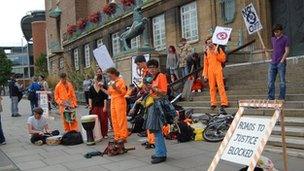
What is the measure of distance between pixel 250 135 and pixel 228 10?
14.1m

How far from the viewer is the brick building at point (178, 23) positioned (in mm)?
17750

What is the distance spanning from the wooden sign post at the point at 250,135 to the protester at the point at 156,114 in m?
2.27

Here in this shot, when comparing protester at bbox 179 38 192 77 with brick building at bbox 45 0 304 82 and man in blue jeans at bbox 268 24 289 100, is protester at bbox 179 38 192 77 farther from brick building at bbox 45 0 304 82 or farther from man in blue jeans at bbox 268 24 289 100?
man in blue jeans at bbox 268 24 289 100

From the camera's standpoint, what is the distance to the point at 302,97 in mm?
10898

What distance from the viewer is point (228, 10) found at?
19.6 m

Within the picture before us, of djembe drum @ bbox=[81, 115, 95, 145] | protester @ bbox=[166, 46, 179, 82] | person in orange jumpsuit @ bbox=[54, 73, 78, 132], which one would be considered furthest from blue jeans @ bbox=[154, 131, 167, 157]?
protester @ bbox=[166, 46, 179, 82]

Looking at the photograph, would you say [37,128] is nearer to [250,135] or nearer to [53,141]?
[53,141]

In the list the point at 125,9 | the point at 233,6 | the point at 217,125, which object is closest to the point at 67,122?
the point at 217,125

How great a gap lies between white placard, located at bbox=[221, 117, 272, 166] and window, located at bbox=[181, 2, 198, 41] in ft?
52.1

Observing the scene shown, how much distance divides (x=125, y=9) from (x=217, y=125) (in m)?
19.9

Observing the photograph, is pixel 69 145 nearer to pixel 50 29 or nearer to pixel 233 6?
pixel 233 6

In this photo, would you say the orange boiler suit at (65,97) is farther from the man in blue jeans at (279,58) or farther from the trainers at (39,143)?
the man in blue jeans at (279,58)

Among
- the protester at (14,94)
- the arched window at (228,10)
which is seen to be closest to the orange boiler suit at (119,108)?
the arched window at (228,10)

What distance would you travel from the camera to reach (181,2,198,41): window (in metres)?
22.1
